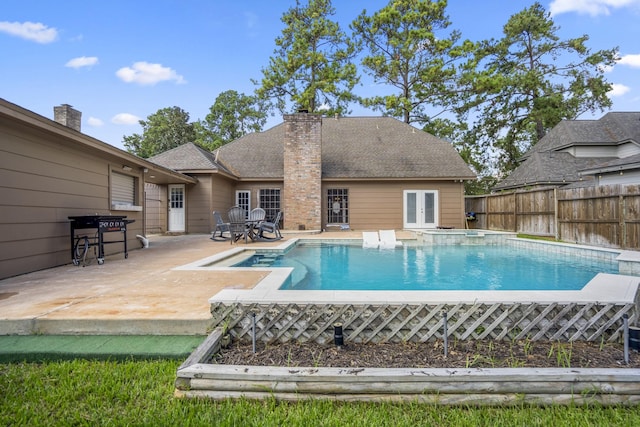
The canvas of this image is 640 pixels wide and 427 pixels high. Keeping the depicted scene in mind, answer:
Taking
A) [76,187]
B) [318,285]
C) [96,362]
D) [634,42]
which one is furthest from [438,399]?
[634,42]

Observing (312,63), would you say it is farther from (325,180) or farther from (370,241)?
(370,241)

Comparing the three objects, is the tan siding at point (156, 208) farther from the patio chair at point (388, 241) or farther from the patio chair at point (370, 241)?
the patio chair at point (388, 241)

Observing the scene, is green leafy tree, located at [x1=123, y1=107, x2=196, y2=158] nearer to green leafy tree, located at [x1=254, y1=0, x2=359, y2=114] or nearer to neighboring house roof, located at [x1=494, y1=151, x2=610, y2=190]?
green leafy tree, located at [x1=254, y1=0, x2=359, y2=114]

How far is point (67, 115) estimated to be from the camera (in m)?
7.19

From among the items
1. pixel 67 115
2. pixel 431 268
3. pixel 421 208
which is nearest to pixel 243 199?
pixel 67 115

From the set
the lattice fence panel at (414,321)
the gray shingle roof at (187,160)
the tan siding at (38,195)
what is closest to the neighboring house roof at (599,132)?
the gray shingle roof at (187,160)

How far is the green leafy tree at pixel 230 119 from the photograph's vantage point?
28234 millimetres

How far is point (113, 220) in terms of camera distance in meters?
5.98

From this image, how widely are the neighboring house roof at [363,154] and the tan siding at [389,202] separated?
19.7 inches

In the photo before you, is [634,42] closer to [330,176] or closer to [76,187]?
[330,176]

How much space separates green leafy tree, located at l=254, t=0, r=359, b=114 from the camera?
20.6 metres

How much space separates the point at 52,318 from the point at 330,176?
11.1m

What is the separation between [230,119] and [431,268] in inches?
1025

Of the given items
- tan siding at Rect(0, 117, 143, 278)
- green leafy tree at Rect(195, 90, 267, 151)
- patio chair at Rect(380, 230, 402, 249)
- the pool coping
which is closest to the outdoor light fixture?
the pool coping
